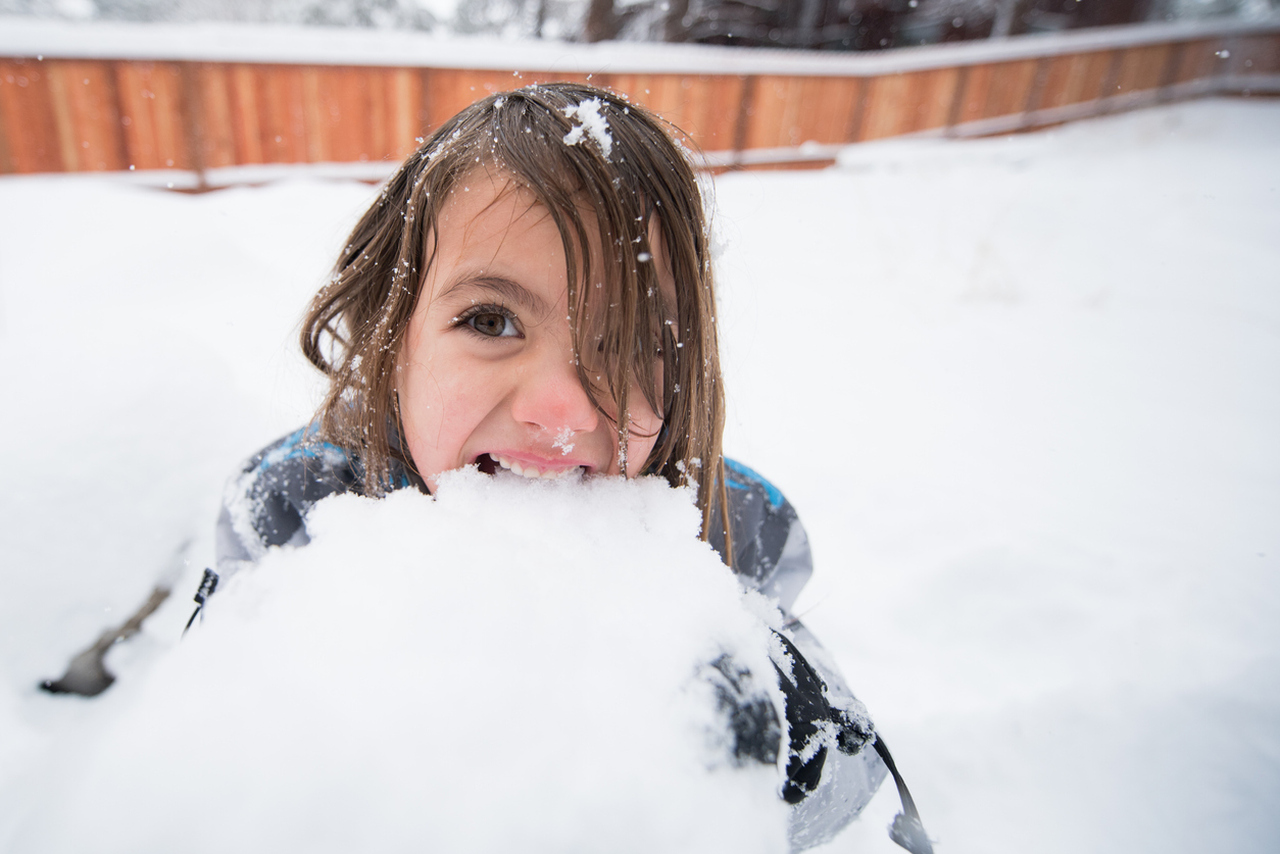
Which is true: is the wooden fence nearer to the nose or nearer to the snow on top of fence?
the snow on top of fence

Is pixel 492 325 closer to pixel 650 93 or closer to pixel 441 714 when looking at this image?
pixel 441 714

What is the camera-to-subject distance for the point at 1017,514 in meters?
1.99

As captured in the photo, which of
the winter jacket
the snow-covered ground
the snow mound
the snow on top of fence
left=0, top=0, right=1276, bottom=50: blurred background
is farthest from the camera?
left=0, top=0, right=1276, bottom=50: blurred background

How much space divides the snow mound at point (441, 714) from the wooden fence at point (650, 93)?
2.97m

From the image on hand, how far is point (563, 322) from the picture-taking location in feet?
2.62

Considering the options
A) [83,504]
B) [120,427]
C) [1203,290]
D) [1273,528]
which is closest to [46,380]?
[120,427]

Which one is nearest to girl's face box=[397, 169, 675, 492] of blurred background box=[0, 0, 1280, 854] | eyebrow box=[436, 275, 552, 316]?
eyebrow box=[436, 275, 552, 316]

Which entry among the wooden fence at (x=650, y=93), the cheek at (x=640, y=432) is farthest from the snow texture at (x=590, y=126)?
the wooden fence at (x=650, y=93)

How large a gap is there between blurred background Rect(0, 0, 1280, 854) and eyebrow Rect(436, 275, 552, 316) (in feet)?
1.44

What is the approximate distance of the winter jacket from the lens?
26.0 inches

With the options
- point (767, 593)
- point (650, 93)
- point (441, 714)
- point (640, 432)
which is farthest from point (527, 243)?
point (650, 93)

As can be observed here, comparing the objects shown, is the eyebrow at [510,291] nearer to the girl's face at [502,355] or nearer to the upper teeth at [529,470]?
the girl's face at [502,355]

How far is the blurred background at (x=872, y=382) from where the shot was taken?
48.8 inches

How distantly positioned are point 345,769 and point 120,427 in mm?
1430
